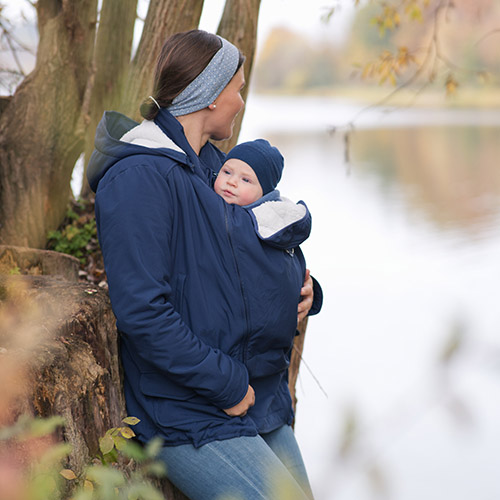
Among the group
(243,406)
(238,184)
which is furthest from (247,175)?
(243,406)

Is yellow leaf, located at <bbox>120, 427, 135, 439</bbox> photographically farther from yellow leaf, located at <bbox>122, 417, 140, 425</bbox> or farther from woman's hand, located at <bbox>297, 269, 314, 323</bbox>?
woman's hand, located at <bbox>297, 269, 314, 323</bbox>

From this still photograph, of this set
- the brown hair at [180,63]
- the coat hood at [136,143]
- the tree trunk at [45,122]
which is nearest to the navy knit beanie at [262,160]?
the coat hood at [136,143]

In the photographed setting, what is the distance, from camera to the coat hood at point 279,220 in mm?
1897

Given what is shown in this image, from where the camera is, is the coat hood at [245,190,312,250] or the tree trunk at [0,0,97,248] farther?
the tree trunk at [0,0,97,248]

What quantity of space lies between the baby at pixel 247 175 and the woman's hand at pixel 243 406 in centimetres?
56

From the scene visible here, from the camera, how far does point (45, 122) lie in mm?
3727

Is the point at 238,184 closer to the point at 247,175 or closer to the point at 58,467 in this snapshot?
the point at 247,175

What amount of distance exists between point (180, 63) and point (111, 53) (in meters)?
2.96

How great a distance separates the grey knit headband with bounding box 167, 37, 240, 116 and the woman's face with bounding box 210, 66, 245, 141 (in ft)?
0.09

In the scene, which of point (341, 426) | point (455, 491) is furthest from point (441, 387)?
point (455, 491)

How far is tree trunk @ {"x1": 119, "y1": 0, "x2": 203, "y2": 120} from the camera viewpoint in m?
3.80

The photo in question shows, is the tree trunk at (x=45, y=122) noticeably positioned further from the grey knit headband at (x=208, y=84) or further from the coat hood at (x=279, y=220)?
the coat hood at (x=279, y=220)

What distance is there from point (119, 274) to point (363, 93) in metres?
37.2

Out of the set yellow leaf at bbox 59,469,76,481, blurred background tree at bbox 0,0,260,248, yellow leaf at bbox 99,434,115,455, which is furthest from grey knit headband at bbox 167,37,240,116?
blurred background tree at bbox 0,0,260,248
